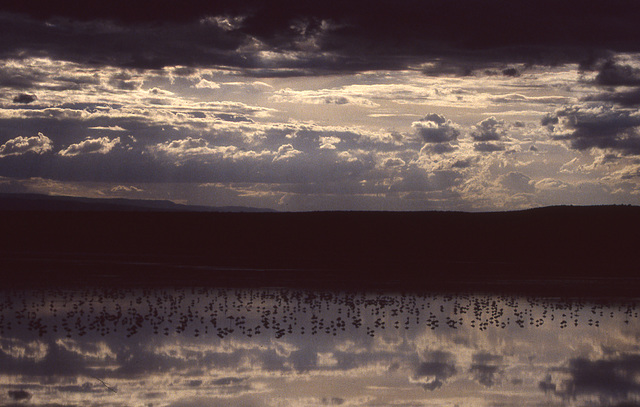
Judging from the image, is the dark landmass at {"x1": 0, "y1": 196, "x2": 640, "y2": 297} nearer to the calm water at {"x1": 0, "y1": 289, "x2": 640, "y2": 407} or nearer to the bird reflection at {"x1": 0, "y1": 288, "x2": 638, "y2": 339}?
the bird reflection at {"x1": 0, "y1": 288, "x2": 638, "y2": 339}

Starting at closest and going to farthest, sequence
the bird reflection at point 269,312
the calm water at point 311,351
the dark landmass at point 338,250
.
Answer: the calm water at point 311,351 → the bird reflection at point 269,312 → the dark landmass at point 338,250

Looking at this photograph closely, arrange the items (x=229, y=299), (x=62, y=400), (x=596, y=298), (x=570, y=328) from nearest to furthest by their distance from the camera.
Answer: (x=62, y=400)
(x=570, y=328)
(x=229, y=299)
(x=596, y=298)

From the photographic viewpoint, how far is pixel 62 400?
18.2 metres

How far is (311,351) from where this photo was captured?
24953mm

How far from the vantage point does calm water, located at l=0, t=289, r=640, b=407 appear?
19328mm

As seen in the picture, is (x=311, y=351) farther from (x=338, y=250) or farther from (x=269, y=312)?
(x=338, y=250)

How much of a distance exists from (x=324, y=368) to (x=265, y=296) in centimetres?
1641

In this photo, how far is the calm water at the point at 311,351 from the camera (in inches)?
761

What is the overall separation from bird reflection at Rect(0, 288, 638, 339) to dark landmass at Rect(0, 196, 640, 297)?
4.64m

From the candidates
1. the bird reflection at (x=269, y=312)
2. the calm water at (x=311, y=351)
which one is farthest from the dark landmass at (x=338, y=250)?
the calm water at (x=311, y=351)

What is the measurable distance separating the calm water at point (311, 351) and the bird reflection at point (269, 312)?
86 mm

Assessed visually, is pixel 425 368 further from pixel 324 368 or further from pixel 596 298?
pixel 596 298

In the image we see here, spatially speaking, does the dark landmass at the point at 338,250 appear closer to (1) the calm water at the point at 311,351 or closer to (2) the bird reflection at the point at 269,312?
(2) the bird reflection at the point at 269,312

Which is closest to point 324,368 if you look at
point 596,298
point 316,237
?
point 596,298
